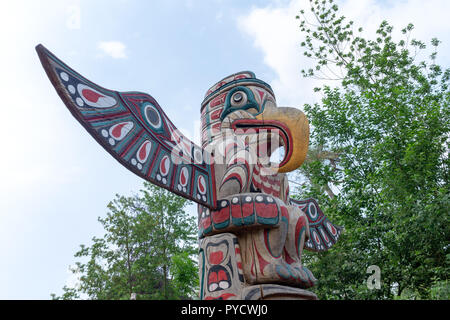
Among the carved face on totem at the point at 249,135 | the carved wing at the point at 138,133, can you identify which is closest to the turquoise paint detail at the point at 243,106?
the carved face on totem at the point at 249,135

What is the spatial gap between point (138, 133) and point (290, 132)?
5.02ft

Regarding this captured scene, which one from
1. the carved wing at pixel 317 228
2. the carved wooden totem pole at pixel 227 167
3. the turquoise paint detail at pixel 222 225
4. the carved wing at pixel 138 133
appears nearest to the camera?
the carved wing at pixel 138 133

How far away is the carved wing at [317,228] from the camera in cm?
498

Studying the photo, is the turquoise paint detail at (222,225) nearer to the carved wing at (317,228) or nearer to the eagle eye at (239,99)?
the eagle eye at (239,99)

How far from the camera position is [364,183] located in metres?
7.06

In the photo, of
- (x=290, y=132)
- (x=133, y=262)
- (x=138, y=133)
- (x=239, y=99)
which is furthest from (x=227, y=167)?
(x=133, y=262)

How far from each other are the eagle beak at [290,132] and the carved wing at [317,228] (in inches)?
52.5

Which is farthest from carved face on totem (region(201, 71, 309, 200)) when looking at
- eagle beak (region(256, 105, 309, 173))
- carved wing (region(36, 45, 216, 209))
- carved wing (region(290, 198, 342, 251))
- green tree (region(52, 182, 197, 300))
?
green tree (region(52, 182, 197, 300))

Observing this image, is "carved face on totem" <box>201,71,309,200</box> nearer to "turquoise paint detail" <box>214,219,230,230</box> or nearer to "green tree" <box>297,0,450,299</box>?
"turquoise paint detail" <box>214,219,230,230</box>

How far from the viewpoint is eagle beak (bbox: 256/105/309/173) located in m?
3.70

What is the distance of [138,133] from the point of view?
2994 mm

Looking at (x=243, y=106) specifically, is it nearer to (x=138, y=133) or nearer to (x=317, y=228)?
(x=138, y=133)
